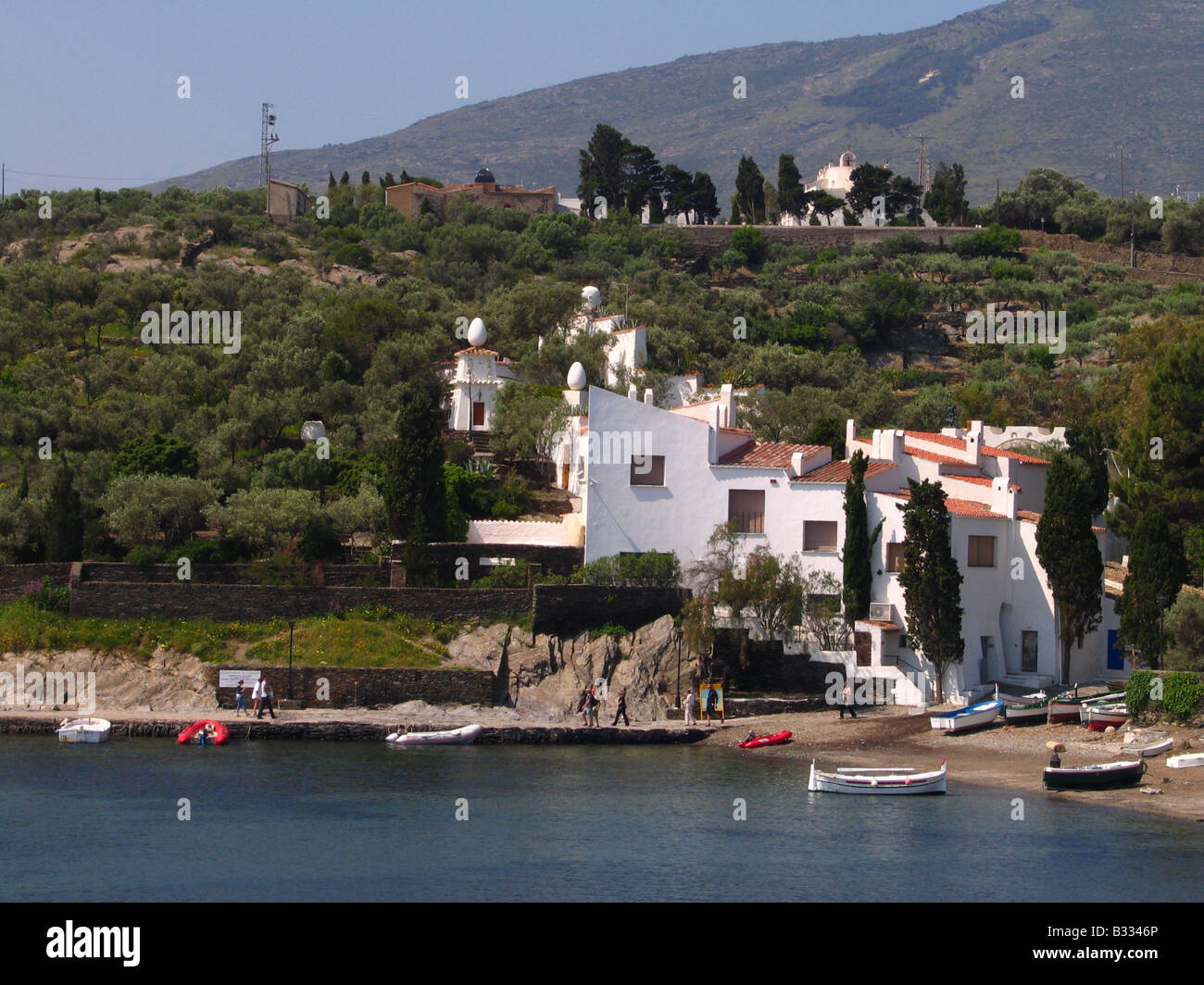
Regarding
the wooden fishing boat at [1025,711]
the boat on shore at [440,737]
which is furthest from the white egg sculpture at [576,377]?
the wooden fishing boat at [1025,711]

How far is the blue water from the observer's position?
88.8ft

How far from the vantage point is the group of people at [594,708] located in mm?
42031

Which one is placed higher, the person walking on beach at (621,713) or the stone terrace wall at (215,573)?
the stone terrace wall at (215,573)

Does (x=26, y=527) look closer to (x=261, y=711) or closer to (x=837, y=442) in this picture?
(x=261, y=711)

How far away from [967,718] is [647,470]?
12959 millimetres

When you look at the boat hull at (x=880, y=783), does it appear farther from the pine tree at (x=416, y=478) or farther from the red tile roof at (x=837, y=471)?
the pine tree at (x=416, y=478)

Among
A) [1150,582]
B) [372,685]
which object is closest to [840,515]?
[1150,582]

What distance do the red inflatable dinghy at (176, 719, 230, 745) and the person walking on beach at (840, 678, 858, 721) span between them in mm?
17159

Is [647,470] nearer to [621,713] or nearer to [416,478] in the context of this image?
[416,478]

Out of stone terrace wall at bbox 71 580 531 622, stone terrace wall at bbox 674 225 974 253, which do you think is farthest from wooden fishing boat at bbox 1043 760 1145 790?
stone terrace wall at bbox 674 225 974 253

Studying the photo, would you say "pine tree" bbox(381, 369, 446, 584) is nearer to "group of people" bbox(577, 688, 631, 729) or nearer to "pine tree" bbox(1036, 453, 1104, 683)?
"group of people" bbox(577, 688, 631, 729)

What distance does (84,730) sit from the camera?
39.9 m

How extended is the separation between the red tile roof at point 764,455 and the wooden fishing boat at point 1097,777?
15.9 metres
